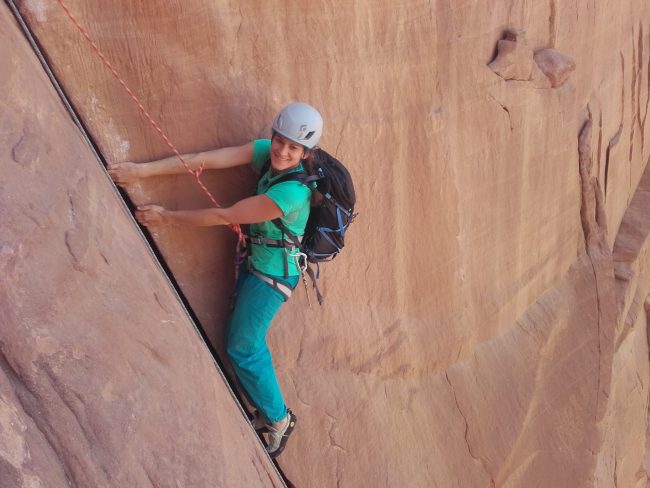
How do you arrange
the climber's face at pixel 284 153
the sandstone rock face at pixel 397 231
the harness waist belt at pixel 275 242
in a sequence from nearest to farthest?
the sandstone rock face at pixel 397 231, the climber's face at pixel 284 153, the harness waist belt at pixel 275 242

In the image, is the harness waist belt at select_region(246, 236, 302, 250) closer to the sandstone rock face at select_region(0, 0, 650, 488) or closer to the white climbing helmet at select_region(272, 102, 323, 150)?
the sandstone rock face at select_region(0, 0, 650, 488)

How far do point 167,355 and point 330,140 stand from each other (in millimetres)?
1742

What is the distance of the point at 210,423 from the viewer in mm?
3045

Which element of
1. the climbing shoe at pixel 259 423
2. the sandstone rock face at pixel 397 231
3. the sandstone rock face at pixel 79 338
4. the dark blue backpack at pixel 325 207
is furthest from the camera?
the climbing shoe at pixel 259 423

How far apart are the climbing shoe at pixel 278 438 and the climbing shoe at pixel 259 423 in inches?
1.0

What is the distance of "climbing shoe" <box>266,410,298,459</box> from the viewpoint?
386 centimetres

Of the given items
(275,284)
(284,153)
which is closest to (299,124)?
(284,153)

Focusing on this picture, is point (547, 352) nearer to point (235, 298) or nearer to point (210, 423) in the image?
point (235, 298)

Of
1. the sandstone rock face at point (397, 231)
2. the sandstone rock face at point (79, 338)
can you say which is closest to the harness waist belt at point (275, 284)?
the sandstone rock face at point (397, 231)

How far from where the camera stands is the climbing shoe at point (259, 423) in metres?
3.85

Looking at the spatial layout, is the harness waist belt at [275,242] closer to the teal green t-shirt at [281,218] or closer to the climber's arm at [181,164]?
the teal green t-shirt at [281,218]

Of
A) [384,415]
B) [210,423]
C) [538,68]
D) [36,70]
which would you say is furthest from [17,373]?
[538,68]

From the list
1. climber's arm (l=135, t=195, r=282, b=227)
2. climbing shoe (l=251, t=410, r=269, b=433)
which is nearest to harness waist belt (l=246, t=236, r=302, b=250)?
climber's arm (l=135, t=195, r=282, b=227)

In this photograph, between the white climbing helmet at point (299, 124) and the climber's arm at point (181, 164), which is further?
the climber's arm at point (181, 164)
